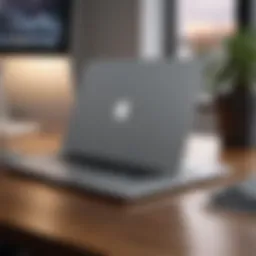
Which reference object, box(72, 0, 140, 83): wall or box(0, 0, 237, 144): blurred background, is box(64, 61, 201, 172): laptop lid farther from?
box(72, 0, 140, 83): wall

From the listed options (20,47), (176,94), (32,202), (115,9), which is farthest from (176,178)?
(115,9)

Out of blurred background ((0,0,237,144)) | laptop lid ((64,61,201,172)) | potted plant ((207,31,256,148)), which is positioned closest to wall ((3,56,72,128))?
blurred background ((0,0,237,144))

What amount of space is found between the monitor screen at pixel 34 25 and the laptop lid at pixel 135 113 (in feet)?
1.70

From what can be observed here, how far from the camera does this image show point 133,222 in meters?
1.06

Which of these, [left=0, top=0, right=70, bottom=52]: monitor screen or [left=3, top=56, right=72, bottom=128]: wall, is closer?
[left=0, top=0, right=70, bottom=52]: monitor screen

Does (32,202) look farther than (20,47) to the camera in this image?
No

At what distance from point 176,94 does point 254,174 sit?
26cm

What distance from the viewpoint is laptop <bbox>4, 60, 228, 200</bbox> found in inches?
51.6

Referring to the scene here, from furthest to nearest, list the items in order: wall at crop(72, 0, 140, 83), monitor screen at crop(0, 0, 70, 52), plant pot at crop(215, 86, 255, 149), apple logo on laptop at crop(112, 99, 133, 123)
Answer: wall at crop(72, 0, 140, 83) < monitor screen at crop(0, 0, 70, 52) < plant pot at crop(215, 86, 255, 149) < apple logo on laptop at crop(112, 99, 133, 123)

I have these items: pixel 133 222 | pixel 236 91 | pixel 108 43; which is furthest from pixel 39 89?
pixel 133 222

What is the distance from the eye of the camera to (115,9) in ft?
9.15

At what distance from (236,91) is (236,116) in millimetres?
67

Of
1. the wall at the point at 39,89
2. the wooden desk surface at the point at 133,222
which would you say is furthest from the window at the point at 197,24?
the wooden desk surface at the point at 133,222

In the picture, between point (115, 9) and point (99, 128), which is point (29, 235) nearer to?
point (99, 128)
